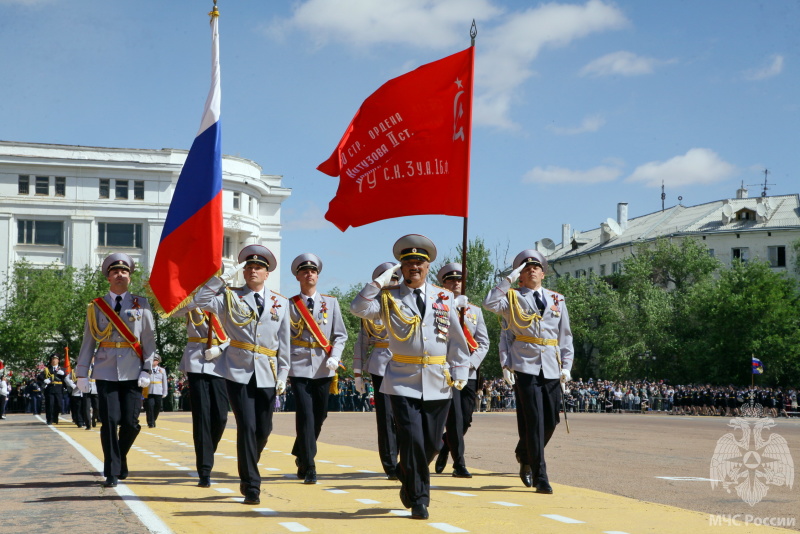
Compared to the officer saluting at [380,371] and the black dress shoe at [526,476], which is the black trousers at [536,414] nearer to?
the black dress shoe at [526,476]

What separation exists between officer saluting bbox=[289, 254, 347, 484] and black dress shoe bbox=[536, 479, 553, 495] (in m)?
2.53

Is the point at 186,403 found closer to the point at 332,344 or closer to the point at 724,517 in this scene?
the point at 332,344

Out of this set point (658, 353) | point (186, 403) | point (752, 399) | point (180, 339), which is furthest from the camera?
point (658, 353)

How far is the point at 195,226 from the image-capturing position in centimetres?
1078

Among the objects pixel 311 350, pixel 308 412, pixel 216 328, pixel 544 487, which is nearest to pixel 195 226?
pixel 216 328

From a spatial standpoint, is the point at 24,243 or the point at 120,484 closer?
the point at 120,484

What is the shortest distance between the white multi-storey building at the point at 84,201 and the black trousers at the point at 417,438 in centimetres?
6946

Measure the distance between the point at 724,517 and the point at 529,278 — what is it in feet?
10.5

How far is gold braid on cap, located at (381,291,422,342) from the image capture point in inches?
333

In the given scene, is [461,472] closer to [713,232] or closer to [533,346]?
[533,346]

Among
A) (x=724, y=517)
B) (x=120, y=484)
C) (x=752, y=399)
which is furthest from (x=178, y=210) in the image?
(x=752, y=399)

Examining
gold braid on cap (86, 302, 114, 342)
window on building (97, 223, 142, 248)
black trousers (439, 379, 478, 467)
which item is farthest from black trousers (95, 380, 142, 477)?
window on building (97, 223, 142, 248)

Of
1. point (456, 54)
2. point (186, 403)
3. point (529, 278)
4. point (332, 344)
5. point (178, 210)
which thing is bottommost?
point (186, 403)

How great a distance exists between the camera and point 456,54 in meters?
11.0
